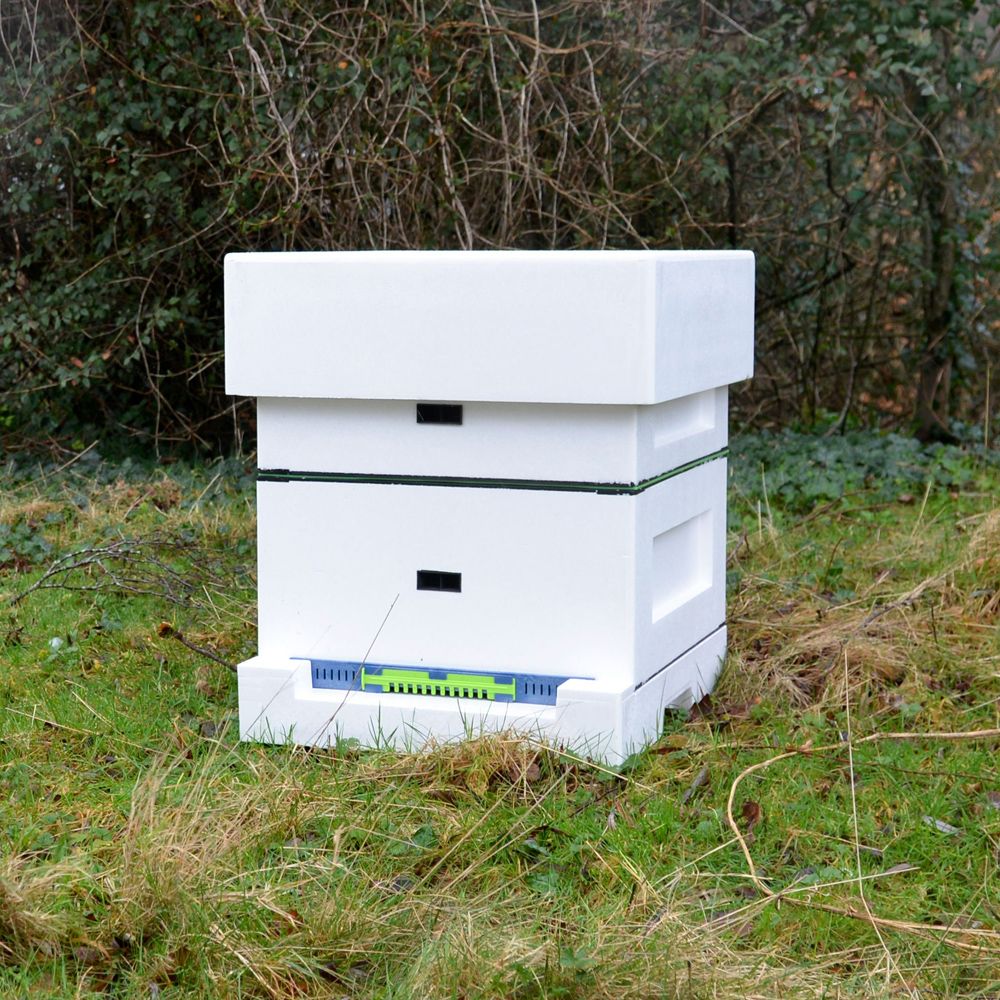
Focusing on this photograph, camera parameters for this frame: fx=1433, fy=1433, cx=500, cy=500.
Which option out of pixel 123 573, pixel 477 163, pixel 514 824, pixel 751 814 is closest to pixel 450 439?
pixel 514 824

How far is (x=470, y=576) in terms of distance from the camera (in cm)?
309

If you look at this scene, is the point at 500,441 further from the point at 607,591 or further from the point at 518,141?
the point at 518,141

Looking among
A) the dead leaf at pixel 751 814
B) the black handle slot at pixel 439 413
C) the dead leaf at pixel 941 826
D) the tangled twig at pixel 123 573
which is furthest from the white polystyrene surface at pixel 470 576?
the tangled twig at pixel 123 573

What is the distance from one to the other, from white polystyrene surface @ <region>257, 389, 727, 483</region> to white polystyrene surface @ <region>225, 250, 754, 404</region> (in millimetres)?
70

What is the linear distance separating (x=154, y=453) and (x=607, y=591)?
4.52 metres

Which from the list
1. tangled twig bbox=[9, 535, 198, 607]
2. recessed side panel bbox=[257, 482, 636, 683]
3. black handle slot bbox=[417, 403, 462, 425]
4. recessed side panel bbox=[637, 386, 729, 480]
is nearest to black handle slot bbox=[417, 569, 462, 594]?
recessed side panel bbox=[257, 482, 636, 683]

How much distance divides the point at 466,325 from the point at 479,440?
25cm

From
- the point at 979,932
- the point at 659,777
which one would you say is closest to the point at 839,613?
the point at 659,777

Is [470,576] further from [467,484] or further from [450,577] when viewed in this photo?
[467,484]

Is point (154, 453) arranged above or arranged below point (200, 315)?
below

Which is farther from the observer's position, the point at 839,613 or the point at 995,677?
the point at 839,613

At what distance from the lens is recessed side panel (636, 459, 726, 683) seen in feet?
10.1

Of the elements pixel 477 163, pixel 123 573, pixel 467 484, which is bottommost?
pixel 123 573

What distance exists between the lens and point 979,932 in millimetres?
2350
